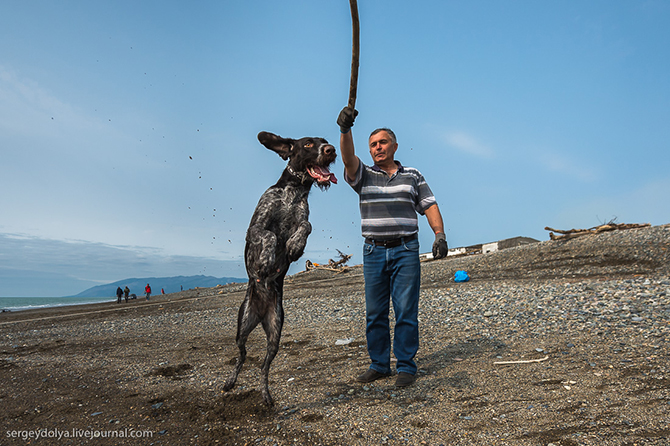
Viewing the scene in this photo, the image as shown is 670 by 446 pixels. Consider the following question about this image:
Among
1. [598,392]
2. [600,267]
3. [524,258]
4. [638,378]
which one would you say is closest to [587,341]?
[638,378]

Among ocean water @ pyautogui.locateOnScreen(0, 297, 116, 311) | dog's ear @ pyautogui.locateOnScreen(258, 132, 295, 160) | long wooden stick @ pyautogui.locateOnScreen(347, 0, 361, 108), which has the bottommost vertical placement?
ocean water @ pyautogui.locateOnScreen(0, 297, 116, 311)

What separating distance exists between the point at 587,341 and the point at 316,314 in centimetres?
805

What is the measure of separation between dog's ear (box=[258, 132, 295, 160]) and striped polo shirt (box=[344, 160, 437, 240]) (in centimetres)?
122

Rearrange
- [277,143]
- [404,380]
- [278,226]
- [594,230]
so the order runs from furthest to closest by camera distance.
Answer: [594,230] < [404,380] < [277,143] < [278,226]

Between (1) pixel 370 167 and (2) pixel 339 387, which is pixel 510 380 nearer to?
(2) pixel 339 387

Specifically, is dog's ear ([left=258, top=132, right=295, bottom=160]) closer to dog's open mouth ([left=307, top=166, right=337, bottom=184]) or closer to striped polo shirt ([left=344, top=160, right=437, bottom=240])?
dog's open mouth ([left=307, top=166, right=337, bottom=184])

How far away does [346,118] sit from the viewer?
421 centimetres

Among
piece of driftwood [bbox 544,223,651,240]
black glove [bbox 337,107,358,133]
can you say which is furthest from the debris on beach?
black glove [bbox 337,107,358,133]

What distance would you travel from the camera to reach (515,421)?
359 cm

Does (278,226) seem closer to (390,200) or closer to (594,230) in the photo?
(390,200)

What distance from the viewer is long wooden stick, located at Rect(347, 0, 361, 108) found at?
3186 mm

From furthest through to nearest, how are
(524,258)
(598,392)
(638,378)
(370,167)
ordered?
(524,258), (370,167), (638,378), (598,392)

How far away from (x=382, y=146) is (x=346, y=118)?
1.17 metres

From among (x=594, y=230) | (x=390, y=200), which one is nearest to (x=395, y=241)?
(x=390, y=200)
